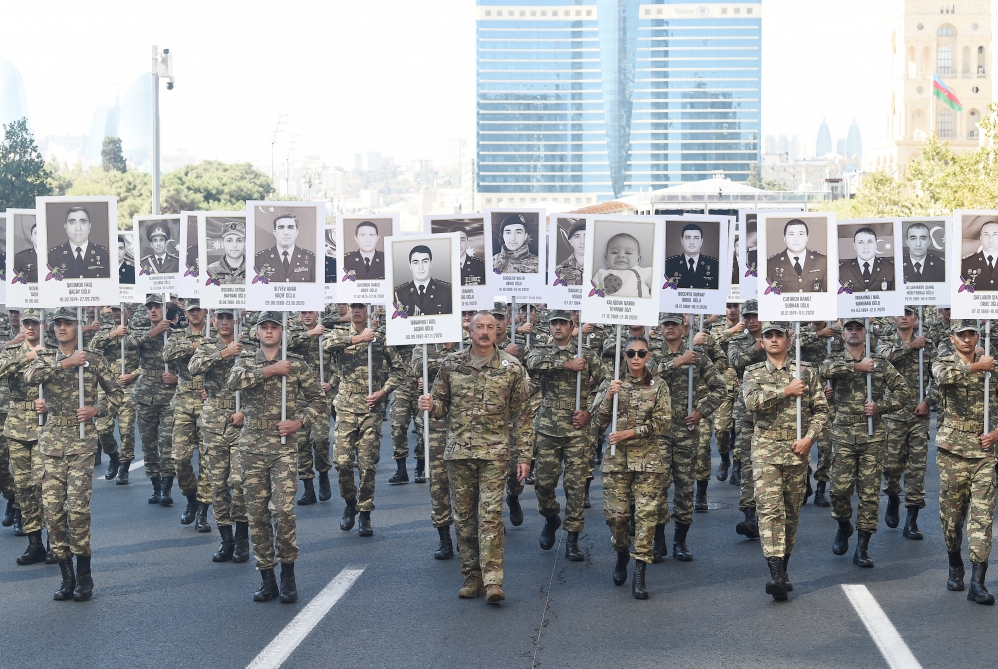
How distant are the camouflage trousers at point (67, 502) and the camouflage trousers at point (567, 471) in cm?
382

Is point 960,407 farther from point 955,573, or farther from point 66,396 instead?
point 66,396

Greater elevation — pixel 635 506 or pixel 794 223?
pixel 794 223

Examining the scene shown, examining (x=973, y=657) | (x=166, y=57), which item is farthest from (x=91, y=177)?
(x=973, y=657)

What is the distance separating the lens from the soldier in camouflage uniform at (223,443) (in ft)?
36.3

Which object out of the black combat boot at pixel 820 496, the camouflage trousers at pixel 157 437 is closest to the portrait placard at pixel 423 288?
the camouflage trousers at pixel 157 437

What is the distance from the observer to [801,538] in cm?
1177

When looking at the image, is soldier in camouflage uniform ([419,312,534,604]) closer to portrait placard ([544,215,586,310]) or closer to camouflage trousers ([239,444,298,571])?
camouflage trousers ([239,444,298,571])

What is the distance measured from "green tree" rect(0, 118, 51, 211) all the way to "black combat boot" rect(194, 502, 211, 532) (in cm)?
3501

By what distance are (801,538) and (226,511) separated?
5.22 meters

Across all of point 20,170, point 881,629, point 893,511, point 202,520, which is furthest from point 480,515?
point 20,170

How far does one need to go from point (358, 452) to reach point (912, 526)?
5.32 meters

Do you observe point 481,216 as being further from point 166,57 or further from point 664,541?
point 166,57

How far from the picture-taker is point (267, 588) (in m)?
9.63

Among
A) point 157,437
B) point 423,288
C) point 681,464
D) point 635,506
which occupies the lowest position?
point 157,437
